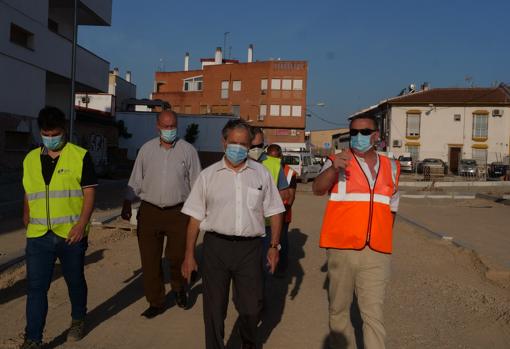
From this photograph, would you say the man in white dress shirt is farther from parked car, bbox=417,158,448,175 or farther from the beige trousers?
parked car, bbox=417,158,448,175

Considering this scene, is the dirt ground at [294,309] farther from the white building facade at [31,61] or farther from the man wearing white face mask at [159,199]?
the white building facade at [31,61]

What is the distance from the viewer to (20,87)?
21.1m

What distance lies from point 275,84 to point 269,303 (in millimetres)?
62131

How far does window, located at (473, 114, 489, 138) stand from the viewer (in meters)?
57.9

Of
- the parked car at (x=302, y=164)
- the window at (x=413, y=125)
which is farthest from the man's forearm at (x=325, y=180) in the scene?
the window at (x=413, y=125)

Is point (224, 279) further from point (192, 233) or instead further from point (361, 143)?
point (361, 143)

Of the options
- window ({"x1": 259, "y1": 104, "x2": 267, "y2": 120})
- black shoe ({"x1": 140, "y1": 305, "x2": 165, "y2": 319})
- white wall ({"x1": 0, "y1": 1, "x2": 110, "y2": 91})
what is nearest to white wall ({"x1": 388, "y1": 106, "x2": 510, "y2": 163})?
window ({"x1": 259, "y1": 104, "x2": 267, "y2": 120})

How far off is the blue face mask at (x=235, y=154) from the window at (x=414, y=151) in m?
56.3

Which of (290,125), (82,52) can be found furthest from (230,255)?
(290,125)

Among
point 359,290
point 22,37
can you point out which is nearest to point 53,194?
point 359,290

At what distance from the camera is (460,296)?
7.42 meters

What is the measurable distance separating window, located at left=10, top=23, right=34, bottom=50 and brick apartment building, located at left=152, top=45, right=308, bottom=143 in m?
43.1

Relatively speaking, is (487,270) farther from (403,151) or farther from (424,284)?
(403,151)

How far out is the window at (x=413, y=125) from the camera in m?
59.1
